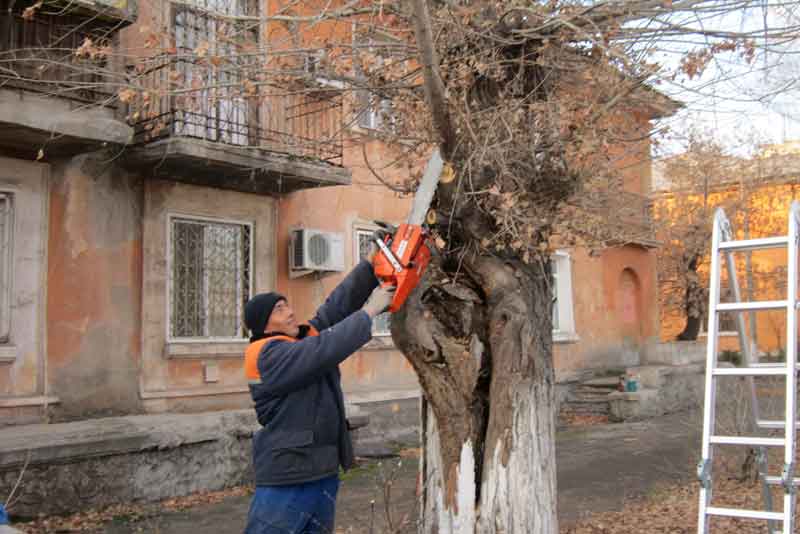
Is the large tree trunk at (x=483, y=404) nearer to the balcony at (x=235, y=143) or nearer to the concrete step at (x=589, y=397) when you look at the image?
the balcony at (x=235, y=143)

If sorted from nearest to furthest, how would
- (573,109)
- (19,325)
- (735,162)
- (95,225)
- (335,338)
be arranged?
(335,338) < (573,109) < (19,325) < (95,225) < (735,162)

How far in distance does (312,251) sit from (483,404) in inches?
237

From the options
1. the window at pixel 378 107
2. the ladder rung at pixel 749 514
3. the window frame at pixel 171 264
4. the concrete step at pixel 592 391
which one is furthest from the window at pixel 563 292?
the ladder rung at pixel 749 514

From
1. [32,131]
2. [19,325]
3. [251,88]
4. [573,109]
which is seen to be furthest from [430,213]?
[19,325]

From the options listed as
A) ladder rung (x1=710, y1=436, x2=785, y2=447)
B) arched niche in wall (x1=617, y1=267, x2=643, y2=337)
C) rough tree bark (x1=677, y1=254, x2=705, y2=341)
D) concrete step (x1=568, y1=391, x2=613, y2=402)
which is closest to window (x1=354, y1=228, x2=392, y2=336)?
concrete step (x1=568, y1=391, x2=613, y2=402)

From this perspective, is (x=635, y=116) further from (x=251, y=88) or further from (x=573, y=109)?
(x=251, y=88)

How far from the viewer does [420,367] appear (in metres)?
4.70

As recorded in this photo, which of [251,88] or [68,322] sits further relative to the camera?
[68,322]

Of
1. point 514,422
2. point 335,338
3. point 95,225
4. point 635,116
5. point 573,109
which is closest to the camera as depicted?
point 335,338

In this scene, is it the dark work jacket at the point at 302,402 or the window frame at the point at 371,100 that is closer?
the dark work jacket at the point at 302,402

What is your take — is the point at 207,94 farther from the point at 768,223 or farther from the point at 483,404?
the point at 768,223

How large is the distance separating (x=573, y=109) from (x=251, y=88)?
2192 mm

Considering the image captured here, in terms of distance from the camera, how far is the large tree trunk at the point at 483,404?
4590 mm

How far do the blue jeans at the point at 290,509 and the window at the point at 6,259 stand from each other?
516cm
